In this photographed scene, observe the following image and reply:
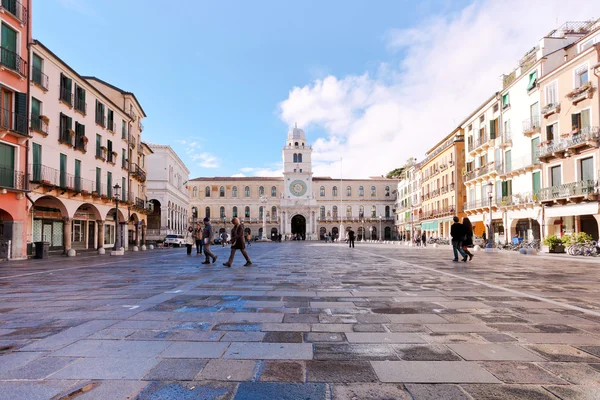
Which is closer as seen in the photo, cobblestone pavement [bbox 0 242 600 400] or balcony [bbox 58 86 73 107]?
cobblestone pavement [bbox 0 242 600 400]

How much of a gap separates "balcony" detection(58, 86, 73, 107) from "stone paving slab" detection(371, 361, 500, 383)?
23615 millimetres

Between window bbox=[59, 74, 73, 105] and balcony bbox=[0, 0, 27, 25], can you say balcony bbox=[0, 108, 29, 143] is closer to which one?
window bbox=[59, 74, 73, 105]

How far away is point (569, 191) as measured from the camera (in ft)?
79.7

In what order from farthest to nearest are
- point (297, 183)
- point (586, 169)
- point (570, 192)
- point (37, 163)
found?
point (297, 183), point (570, 192), point (586, 169), point (37, 163)

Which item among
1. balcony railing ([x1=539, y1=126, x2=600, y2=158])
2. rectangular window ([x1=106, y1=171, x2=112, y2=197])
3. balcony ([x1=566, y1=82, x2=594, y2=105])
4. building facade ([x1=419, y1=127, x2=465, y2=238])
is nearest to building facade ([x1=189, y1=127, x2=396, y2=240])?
building facade ([x1=419, y1=127, x2=465, y2=238])

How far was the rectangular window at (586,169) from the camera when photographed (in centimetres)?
2314

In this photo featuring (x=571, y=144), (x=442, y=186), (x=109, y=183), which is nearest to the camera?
(x=571, y=144)

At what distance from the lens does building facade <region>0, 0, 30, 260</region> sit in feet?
56.9

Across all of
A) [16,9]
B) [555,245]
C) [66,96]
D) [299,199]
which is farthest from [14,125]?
[299,199]

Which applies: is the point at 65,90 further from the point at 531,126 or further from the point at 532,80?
the point at 532,80

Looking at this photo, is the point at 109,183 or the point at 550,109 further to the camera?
the point at 109,183

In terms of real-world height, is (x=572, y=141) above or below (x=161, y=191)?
above

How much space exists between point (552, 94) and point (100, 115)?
29.7 meters

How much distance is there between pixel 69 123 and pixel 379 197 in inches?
3019
